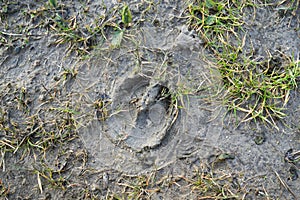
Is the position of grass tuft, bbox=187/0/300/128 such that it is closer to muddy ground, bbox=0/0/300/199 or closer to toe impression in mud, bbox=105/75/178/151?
muddy ground, bbox=0/0/300/199

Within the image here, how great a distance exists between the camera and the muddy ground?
2011 millimetres

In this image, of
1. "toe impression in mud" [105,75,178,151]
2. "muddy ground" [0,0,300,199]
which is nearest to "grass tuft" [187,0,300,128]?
"muddy ground" [0,0,300,199]

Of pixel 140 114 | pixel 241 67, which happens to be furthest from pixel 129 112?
pixel 241 67

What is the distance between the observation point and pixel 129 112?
6.84ft

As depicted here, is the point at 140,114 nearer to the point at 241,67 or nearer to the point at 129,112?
the point at 129,112

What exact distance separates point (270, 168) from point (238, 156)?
0.16 metres

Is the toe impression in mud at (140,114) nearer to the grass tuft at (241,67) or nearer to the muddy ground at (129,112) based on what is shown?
the muddy ground at (129,112)

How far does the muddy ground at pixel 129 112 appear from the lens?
6.60 feet

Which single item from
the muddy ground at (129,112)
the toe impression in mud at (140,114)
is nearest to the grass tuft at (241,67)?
the muddy ground at (129,112)

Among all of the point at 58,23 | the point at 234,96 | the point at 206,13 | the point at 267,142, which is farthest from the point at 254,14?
the point at 58,23

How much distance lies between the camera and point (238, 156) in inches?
79.0

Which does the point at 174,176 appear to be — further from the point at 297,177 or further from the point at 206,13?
the point at 206,13

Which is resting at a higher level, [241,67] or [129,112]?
[241,67]

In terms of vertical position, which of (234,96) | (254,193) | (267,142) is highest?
(234,96)
